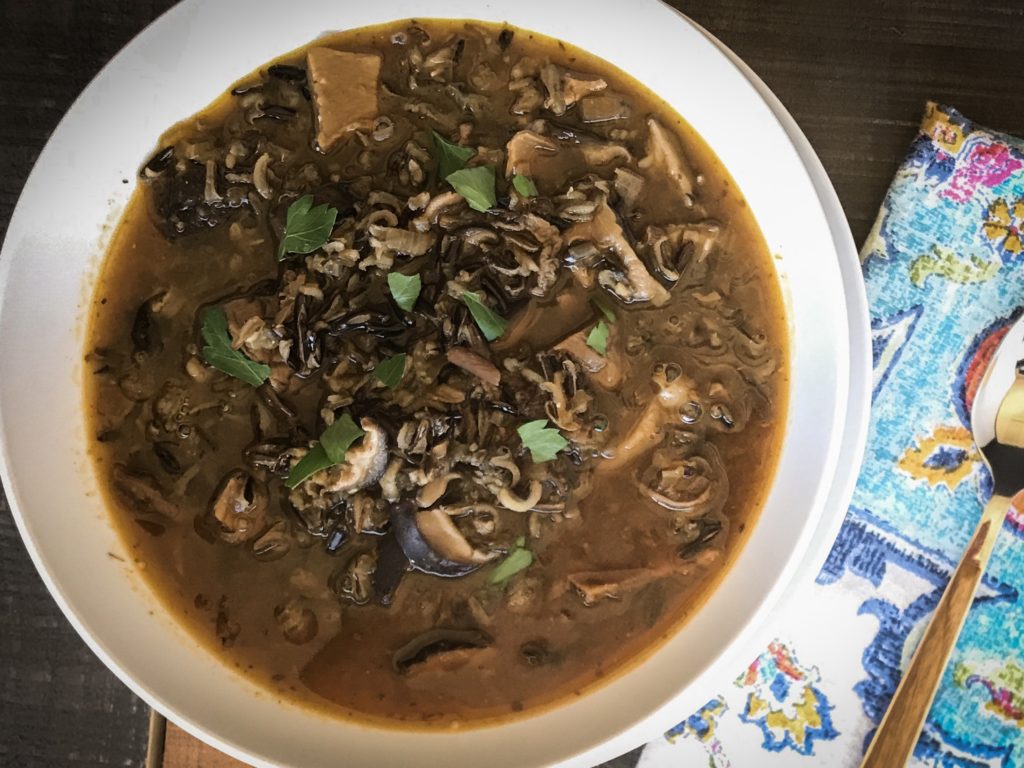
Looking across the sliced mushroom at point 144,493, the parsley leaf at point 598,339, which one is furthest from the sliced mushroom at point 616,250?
the sliced mushroom at point 144,493

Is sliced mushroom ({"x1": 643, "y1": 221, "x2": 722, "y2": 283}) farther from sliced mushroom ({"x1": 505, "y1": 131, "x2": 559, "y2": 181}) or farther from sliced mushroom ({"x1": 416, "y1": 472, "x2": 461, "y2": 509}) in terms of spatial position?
sliced mushroom ({"x1": 416, "y1": 472, "x2": 461, "y2": 509})

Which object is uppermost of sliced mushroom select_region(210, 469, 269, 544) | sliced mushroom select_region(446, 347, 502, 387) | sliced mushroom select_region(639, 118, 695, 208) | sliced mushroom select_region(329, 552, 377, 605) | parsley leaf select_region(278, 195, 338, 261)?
sliced mushroom select_region(639, 118, 695, 208)

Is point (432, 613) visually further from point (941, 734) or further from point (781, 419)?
point (941, 734)

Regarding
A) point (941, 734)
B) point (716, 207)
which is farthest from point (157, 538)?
point (941, 734)

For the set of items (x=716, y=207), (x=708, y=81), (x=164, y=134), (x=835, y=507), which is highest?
(x=708, y=81)

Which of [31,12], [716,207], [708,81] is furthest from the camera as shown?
[31,12]

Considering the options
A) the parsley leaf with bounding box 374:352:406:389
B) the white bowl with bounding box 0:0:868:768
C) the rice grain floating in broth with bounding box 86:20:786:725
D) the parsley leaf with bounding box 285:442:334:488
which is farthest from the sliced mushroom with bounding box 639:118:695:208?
the parsley leaf with bounding box 285:442:334:488
